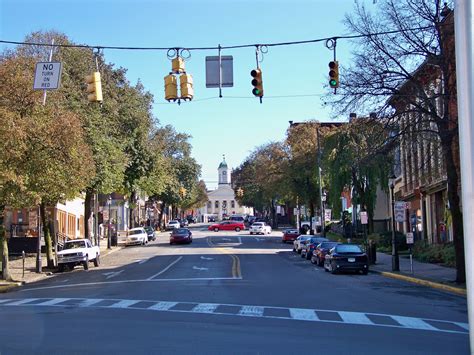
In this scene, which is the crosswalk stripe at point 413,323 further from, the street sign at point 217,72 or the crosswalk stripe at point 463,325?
the street sign at point 217,72

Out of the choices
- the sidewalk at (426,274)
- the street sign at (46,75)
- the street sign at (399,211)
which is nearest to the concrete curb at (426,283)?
the sidewalk at (426,274)

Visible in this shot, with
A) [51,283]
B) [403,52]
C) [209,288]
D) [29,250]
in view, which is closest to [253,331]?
[209,288]

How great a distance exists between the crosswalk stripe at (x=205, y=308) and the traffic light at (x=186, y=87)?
552cm

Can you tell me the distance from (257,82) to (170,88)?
265 cm

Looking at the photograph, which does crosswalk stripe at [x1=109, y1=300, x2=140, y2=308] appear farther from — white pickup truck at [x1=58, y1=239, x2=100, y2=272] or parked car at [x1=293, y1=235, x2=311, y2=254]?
parked car at [x1=293, y1=235, x2=311, y2=254]

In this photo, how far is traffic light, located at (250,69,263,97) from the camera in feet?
57.4

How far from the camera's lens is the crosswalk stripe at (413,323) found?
40.4ft

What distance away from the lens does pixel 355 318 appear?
44.3ft

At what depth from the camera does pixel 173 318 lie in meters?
13.6

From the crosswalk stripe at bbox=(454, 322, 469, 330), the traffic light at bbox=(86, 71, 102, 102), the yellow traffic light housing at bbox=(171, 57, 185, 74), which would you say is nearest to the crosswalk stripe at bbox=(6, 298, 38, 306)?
the traffic light at bbox=(86, 71, 102, 102)

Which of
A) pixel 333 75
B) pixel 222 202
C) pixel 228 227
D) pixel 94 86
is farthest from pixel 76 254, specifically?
pixel 222 202

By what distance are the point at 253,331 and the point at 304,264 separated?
2413 centimetres

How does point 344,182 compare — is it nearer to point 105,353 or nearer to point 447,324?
point 447,324

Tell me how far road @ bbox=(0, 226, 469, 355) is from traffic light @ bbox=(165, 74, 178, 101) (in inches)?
218
